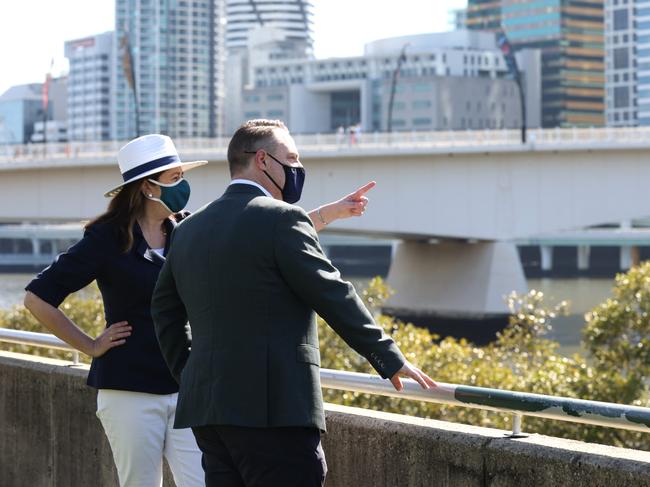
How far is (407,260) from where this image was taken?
48.7m

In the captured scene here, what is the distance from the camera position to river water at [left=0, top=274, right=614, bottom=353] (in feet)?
145

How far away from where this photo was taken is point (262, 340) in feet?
12.2

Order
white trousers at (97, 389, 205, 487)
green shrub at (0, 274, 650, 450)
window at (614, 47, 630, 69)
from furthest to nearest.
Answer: window at (614, 47, 630, 69), green shrub at (0, 274, 650, 450), white trousers at (97, 389, 205, 487)

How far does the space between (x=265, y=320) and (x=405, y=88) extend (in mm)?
138192

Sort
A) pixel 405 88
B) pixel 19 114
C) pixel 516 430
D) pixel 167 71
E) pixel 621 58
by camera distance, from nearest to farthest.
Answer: pixel 516 430
pixel 405 88
pixel 621 58
pixel 19 114
pixel 167 71

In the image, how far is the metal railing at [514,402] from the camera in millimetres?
3996

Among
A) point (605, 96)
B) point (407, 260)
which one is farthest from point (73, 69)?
point (407, 260)

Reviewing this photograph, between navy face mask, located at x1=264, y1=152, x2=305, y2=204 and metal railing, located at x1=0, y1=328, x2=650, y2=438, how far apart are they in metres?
0.82

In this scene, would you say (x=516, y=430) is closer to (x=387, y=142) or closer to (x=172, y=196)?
(x=172, y=196)

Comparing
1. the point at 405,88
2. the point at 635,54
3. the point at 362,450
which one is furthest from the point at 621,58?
the point at 362,450

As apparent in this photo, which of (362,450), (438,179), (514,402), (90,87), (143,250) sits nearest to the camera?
(514,402)

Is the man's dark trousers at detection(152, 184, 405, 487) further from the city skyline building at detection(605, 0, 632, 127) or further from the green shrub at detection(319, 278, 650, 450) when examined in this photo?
the city skyline building at detection(605, 0, 632, 127)

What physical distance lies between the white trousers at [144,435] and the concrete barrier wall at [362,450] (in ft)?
2.29

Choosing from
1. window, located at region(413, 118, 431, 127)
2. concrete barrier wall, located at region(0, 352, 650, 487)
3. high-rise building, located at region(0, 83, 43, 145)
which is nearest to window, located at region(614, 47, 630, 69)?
window, located at region(413, 118, 431, 127)
